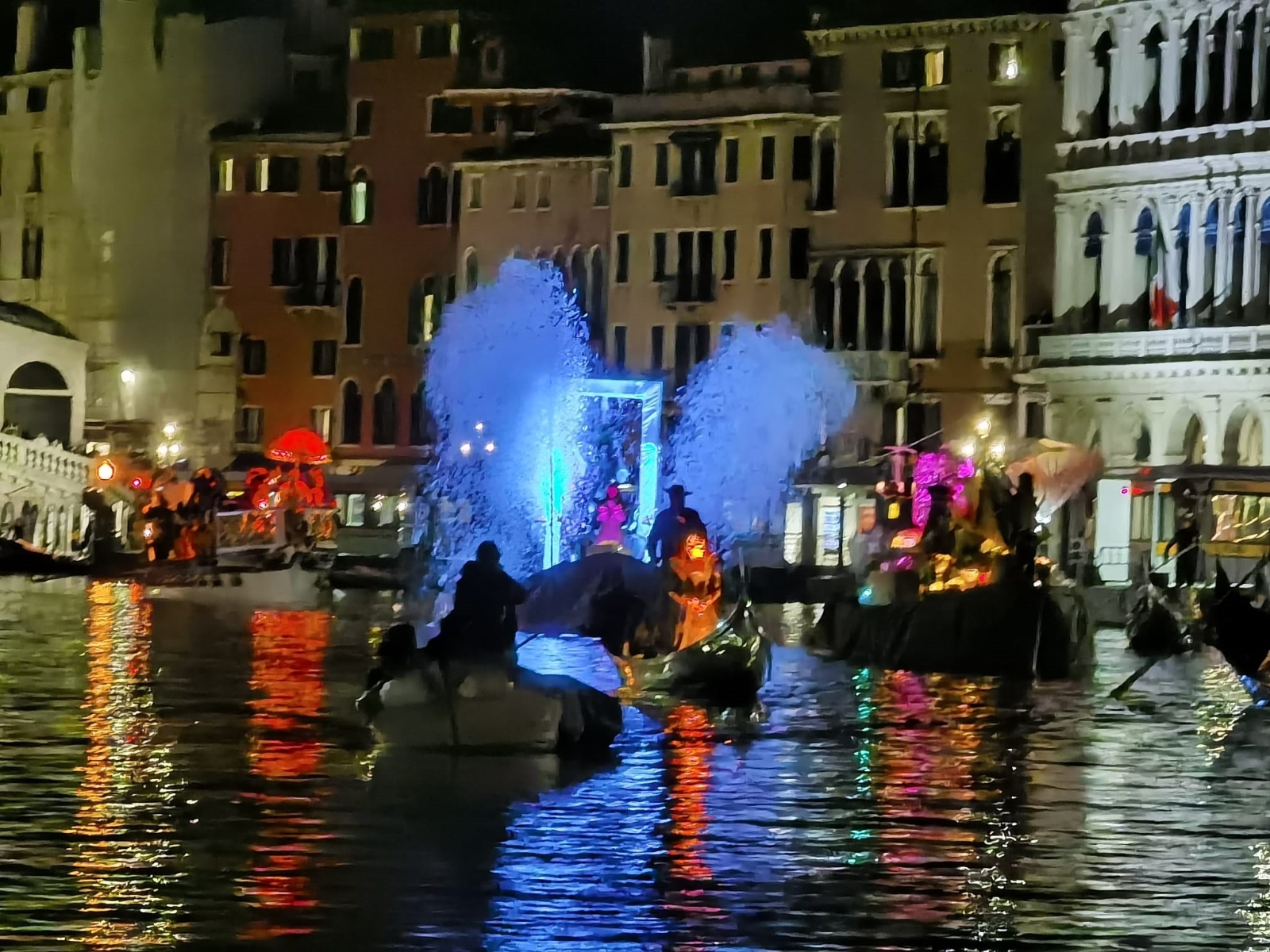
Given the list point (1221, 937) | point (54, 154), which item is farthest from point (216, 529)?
point (1221, 937)

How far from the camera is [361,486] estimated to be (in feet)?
289

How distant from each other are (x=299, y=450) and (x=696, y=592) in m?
48.1

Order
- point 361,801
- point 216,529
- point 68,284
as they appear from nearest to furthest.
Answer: point 361,801, point 216,529, point 68,284

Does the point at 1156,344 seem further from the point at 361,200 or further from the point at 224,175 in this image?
the point at 224,175

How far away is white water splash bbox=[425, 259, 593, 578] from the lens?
6234cm

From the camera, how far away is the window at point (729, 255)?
84.9m

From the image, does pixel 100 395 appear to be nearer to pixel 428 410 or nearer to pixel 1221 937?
pixel 428 410

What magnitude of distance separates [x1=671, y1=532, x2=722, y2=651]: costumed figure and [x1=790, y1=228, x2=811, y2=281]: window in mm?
54577

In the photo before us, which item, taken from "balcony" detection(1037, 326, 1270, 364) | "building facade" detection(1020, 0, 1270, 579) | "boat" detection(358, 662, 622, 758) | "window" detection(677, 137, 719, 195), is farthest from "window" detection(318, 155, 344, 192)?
"boat" detection(358, 662, 622, 758)

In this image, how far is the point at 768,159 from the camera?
3302 inches

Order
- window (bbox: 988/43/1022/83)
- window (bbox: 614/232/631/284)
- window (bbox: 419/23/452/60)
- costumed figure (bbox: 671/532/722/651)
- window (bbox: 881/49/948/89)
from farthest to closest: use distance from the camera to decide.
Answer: window (bbox: 419/23/452/60), window (bbox: 614/232/631/284), window (bbox: 881/49/948/89), window (bbox: 988/43/1022/83), costumed figure (bbox: 671/532/722/651)

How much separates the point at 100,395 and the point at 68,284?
454cm

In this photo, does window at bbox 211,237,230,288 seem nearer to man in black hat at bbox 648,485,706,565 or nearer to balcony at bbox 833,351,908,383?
balcony at bbox 833,351,908,383

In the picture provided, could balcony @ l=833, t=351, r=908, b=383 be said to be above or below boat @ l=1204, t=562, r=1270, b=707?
above
